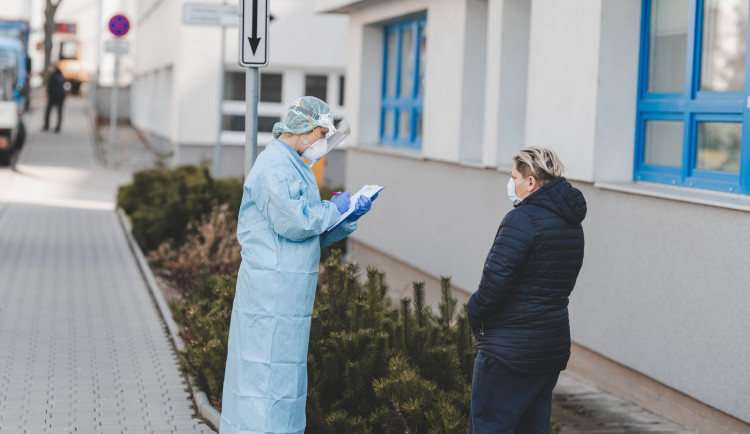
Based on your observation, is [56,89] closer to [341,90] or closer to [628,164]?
[341,90]

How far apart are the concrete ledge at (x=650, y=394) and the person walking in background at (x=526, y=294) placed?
260 centimetres

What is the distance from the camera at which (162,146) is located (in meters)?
30.7

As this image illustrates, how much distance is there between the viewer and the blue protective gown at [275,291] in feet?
16.5

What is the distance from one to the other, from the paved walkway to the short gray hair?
291 cm

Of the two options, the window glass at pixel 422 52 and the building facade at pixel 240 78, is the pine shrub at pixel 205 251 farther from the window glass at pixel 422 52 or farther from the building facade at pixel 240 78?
the building facade at pixel 240 78

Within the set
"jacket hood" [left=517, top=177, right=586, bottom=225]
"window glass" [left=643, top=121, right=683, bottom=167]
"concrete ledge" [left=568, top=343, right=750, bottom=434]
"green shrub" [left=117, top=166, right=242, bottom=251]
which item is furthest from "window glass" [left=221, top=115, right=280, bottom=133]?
"jacket hood" [left=517, top=177, right=586, bottom=225]

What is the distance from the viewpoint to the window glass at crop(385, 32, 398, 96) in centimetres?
1519

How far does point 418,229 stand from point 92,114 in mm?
32617

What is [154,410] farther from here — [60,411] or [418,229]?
[418,229]

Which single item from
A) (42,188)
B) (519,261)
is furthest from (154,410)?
(42,188)

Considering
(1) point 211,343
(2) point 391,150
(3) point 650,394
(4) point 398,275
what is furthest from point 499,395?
(2) point 391,150

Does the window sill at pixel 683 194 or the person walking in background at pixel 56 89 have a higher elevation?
the person walking in background at pixel 56 89

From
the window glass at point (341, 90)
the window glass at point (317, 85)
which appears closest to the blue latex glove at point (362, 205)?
the window glass at point (317, 85)

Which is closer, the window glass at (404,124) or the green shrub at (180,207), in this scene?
the green shrub at (180,207)
